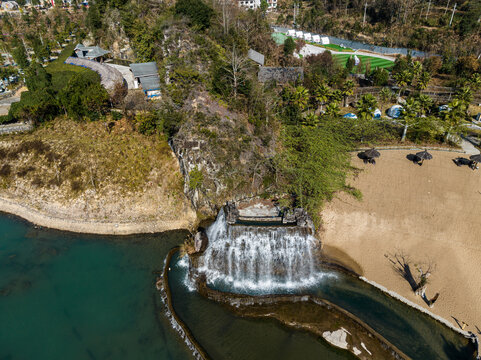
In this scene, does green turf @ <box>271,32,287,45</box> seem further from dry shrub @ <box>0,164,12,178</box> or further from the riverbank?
dry shrub @ <box>0,164,12,178</box>

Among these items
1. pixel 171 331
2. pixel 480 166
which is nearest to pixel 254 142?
pixel 171 331

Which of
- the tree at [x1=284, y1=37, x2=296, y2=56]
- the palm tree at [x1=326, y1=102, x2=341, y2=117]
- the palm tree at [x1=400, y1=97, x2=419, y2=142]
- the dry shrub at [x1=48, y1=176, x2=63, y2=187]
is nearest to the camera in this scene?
the dry shrub at [x1=48, y1=176, x2=63, y2=187]

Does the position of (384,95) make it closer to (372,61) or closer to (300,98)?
(300,98)

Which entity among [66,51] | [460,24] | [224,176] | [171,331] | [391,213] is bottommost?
[171,331]

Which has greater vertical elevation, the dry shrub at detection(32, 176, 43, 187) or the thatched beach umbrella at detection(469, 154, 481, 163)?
the thatched beach umbrella at detection(469, 154, 481, 163)

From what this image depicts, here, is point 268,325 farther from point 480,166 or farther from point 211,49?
point 211,49

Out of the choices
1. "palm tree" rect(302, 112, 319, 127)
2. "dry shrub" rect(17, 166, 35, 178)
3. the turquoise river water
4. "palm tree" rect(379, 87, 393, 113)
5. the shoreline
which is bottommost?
the turquoise river water

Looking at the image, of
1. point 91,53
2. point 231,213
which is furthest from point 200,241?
point 91,53

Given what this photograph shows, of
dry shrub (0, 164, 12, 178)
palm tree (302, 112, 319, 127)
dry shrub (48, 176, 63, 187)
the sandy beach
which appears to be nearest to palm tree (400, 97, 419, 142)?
the sandy beach
